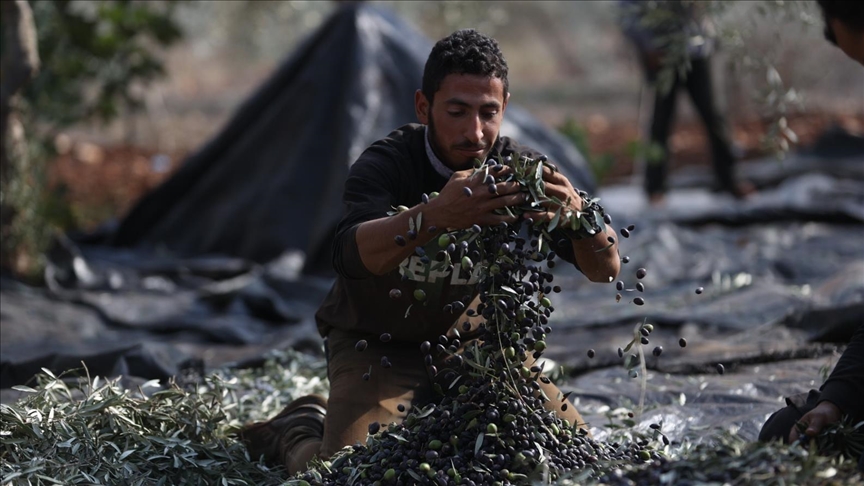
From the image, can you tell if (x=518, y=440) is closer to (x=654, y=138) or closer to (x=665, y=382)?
(x=665, y=382)

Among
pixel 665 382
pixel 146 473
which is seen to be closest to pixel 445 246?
pixel 146 473

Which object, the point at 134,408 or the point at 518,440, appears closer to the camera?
the point at 518,440

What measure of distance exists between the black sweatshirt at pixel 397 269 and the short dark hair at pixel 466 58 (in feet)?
0.69

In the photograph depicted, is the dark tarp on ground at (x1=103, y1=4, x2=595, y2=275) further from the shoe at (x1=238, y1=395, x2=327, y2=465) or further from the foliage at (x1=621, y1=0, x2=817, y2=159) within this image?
the shoe at (x1=238, y1=395, x2=327, y2=465)

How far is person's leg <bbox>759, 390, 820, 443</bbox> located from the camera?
2.49 m

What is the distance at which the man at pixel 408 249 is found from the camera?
2.39 metres

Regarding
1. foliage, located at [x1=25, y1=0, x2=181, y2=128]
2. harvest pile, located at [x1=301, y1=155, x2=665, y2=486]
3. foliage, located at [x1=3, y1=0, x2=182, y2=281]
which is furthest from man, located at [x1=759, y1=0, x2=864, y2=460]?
foliage, located at [x1=25, y1=0, x2=181, y2=128]

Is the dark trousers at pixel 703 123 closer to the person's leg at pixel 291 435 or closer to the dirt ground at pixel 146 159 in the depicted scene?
the dirt ground at pixel 146 159

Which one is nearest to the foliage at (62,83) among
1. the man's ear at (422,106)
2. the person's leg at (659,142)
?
the man's ear at (422,106)

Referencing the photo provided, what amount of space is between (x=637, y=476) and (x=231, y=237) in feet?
16.3

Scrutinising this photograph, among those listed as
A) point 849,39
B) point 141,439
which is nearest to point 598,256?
point 849,39

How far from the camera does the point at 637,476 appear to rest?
2.03 meters

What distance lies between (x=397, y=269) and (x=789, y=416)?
3.50 feet

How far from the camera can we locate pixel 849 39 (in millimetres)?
2289
